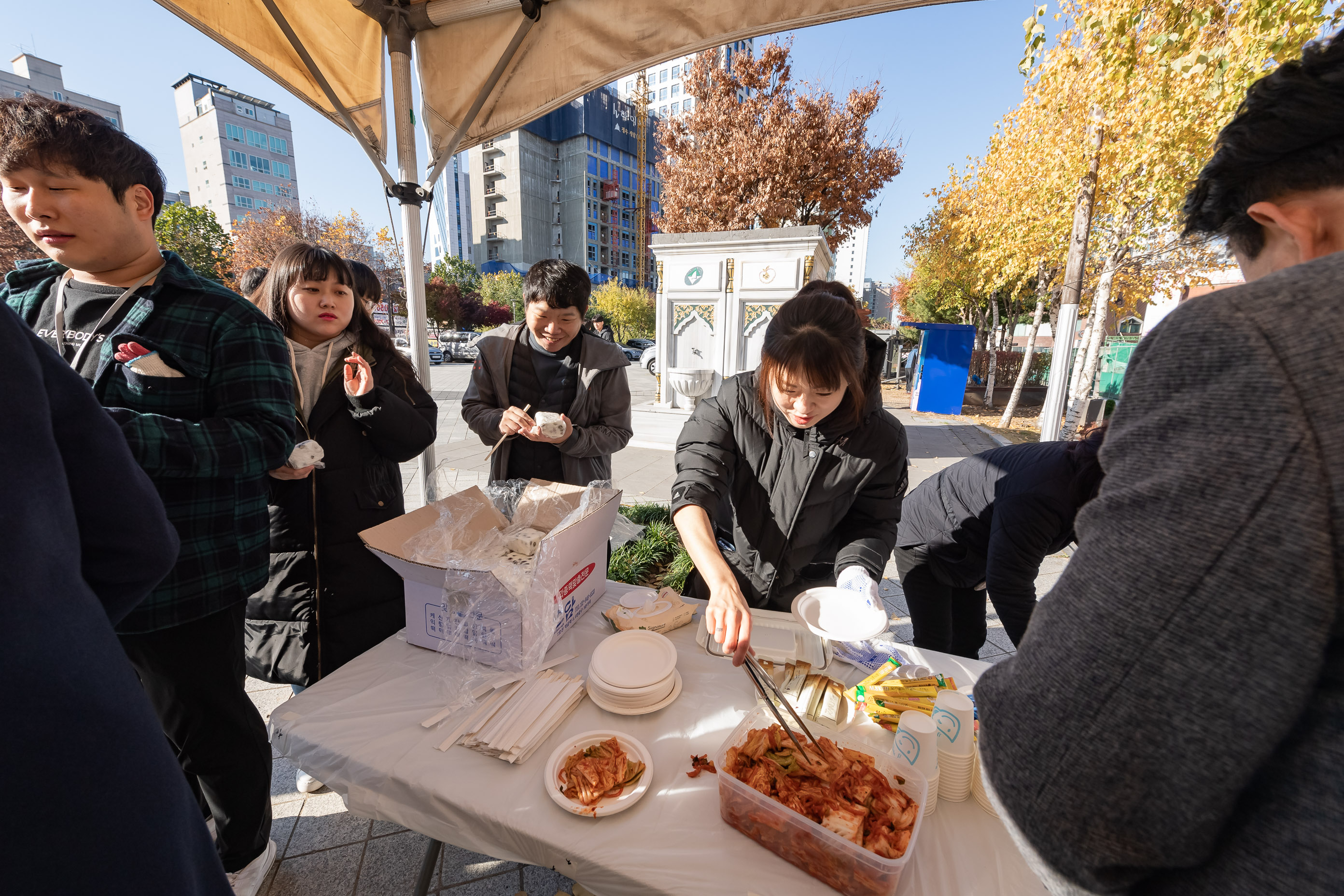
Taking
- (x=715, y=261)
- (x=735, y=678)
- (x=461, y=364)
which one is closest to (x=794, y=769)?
(x=735, y=678)

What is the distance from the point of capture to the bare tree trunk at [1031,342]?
36.0 feet

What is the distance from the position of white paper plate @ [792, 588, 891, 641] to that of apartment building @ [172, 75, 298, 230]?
61280mm

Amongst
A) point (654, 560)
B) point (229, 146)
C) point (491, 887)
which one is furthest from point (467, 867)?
point (229, 146)

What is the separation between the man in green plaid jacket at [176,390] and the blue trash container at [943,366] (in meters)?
11.8

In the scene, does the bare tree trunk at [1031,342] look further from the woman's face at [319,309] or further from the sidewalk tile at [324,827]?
the sidewalk tile at [324,827]

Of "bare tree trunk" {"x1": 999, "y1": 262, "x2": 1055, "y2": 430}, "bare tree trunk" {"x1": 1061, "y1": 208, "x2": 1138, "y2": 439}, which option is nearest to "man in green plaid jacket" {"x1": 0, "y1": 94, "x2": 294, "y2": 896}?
"bare tree trunk" {"x1": 1061, "y1": 208, "x2": 1138, "y2": 439}

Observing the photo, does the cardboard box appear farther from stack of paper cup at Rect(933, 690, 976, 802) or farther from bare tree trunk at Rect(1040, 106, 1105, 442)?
bare tree trunk at Rect(1040, 106, 1105, 442)

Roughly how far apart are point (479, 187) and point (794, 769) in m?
63.3

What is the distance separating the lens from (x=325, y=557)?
5.93 feet

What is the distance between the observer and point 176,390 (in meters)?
1.38

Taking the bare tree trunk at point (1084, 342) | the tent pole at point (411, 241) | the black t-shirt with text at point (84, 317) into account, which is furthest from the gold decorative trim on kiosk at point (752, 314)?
the black t-shirt with text at point (84, 317)

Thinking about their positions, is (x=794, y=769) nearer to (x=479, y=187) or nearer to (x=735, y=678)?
(x=735, y=678)

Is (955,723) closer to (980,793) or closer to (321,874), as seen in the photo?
(980,793)

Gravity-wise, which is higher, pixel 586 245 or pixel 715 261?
pixel 586 245
